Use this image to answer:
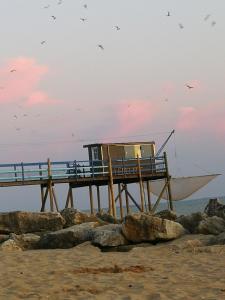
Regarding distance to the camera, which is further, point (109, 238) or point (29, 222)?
point (29, 222)

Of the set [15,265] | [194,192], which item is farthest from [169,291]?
[194,192]

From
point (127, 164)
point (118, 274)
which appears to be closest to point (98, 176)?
point (127, 164)

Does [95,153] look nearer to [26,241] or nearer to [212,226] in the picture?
[26,241]

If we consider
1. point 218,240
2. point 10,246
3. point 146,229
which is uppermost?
point 146,229

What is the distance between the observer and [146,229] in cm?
1659

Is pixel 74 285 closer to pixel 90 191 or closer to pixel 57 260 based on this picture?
pixel 57 260

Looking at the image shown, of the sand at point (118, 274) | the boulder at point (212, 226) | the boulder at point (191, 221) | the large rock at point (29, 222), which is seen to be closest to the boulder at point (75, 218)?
the large rock at point (29, 222)

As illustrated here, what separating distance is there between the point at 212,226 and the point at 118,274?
7623 millimetres

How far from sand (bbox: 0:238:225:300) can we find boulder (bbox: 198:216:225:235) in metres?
2.11

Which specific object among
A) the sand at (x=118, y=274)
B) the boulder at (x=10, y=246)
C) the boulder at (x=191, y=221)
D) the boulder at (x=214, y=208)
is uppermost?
the boulder at (x=214, y=208)

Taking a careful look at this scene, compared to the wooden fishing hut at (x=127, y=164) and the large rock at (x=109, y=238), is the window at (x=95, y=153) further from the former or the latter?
the large rock at (x=109, y=238)

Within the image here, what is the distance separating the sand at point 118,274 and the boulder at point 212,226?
6.91 ft

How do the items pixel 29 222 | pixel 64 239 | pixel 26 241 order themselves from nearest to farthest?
pixel 64 239 < pixel 26 241 < pixel 29 222

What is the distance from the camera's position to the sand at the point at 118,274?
8578mm
